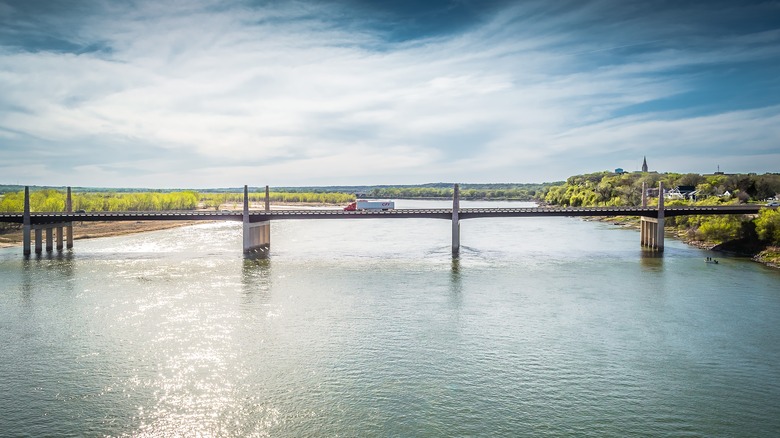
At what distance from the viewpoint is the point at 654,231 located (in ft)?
261

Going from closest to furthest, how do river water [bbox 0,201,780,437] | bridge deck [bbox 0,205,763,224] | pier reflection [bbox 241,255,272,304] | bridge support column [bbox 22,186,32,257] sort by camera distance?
river water [bbox 0,201,780,437] → pier reflection [bbox 241,255,272,304] → bridge support column [bbox 22,186,32,257] → bridge deck [bbox 0,205,763,224]

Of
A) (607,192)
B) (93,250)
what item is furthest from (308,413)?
(607,192)

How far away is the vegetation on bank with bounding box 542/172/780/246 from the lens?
2825 inches

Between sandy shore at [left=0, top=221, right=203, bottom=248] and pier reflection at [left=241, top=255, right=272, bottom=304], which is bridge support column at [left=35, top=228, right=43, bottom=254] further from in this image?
pier reflection at [left=241, top=255, right=272, bottom=304]

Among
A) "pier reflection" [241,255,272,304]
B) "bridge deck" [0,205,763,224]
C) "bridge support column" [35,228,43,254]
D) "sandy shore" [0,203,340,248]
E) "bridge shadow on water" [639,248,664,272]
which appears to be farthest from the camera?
"sandy shore" [0,203,340,248]

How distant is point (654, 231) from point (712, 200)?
3454 centimetres

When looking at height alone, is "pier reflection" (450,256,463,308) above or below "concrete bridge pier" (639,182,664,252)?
below

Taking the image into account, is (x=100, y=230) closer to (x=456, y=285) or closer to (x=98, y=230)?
(x=98, y=230)

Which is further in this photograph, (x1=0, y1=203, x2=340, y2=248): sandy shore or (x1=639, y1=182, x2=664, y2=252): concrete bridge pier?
(x1=0, y1=203, x2=340, y2=248): sandy shore

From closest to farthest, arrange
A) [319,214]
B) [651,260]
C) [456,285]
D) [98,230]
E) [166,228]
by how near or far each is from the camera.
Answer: [456,285] → [651,260] → [319,214] → [98,230] → [166,228]

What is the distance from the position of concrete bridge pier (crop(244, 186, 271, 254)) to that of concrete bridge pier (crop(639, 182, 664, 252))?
51.2m

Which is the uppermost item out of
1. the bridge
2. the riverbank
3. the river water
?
the bridge

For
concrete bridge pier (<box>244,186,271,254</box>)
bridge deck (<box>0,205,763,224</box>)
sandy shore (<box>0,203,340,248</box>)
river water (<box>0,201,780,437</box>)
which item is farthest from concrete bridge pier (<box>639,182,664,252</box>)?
sandy shore (<box>0,203,340,248</box>)

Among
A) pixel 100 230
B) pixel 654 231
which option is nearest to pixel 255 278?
pixel 654 231
